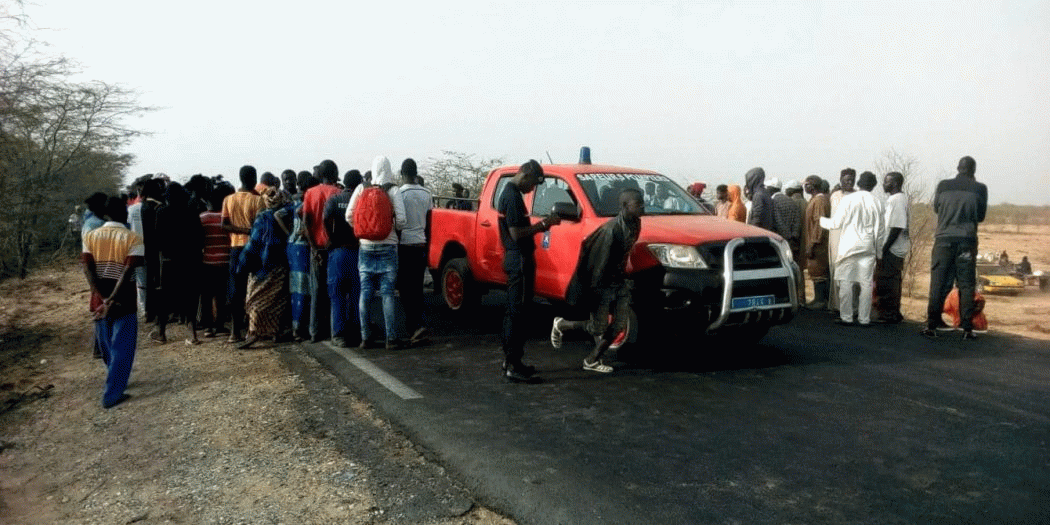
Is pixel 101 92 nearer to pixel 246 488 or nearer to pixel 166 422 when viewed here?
pixel 166 422

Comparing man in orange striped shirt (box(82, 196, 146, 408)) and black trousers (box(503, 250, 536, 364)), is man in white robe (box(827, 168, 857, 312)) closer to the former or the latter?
black trousers (box(503, 250, 536, 364))

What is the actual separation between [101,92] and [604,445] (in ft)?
71.1

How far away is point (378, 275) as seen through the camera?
8539 mm

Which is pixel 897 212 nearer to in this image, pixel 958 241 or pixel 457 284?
pixel 958 241

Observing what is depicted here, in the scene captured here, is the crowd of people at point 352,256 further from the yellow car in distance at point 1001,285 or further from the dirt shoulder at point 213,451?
the yellow car in distance at point 1001,285

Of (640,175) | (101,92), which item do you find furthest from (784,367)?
(101,92)

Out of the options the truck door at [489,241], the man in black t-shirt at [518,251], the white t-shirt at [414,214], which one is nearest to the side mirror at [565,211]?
the man in black t-shirt at [518,251]

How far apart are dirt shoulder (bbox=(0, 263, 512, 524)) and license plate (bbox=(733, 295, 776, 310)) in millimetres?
3317

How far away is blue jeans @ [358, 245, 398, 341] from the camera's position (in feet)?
27.7

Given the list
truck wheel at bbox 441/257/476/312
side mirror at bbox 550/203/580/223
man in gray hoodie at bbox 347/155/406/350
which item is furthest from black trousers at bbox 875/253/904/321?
man in gray hoodie at bbox 347/155/406/350

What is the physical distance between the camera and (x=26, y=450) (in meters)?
7.07

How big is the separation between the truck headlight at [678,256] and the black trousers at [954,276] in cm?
359

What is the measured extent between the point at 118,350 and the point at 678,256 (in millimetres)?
5123

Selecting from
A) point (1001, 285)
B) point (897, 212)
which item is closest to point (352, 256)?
point (897, 212)
